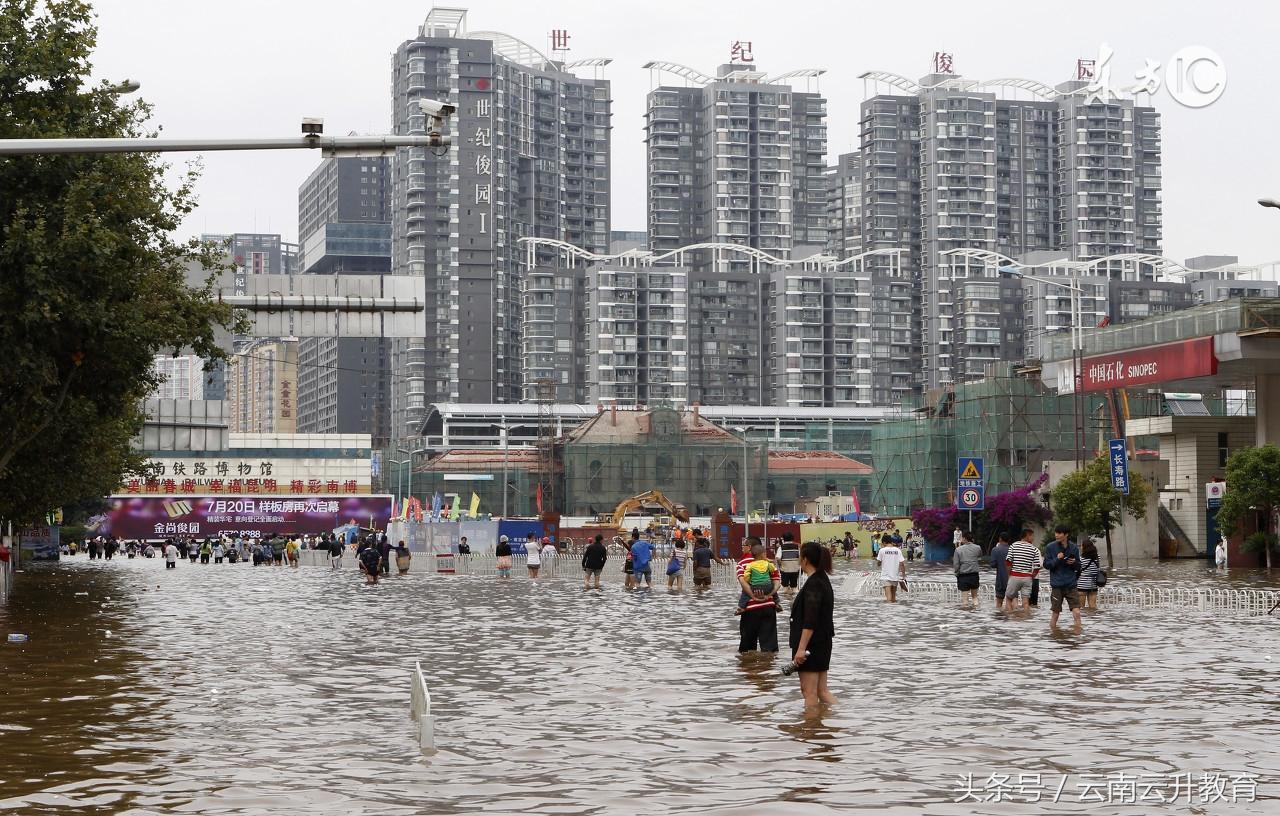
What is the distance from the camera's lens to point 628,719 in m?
14.8

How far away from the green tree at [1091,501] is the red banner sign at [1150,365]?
3.34 meters

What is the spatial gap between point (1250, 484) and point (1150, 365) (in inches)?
271

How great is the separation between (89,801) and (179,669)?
9.26 meters

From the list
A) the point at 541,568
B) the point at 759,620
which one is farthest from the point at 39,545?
the point at 759,620

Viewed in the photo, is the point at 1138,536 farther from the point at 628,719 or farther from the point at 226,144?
the point at 226,144

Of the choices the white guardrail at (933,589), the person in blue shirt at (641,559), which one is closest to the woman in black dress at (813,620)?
the white guardrail at (933,589)

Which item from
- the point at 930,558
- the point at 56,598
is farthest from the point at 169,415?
the point at 930,558

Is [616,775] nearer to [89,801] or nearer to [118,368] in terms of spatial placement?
[89,801]

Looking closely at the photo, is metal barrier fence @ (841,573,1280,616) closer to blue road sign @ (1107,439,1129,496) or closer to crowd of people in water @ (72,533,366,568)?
blue road sign @ (1107,439,1129,496)

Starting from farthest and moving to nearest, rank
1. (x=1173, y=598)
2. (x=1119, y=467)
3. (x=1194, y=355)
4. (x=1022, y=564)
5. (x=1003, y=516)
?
1. (x=1003, y=516)
2. (x=1194, y=355)
3. (x=1119, y=467)
4. (x=1173, y=598)
5. (x=1022, y=564)

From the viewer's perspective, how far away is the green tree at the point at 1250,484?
1966 inches

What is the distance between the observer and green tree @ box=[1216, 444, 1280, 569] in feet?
164

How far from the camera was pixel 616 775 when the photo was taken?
458 inches

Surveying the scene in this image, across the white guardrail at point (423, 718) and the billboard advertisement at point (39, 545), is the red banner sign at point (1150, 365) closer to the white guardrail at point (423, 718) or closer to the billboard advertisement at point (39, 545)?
the white guardrail at point (423, 718)
